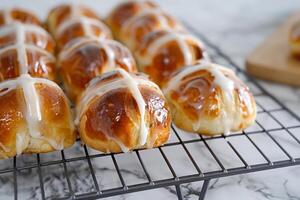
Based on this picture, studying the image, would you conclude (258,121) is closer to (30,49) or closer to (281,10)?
(30,49)

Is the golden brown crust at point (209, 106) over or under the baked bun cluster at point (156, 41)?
under

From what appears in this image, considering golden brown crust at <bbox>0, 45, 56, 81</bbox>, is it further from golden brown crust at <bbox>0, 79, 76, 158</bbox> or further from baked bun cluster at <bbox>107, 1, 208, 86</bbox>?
baked bun cluster at <bbox>107, 1, 208, 86</bbox>

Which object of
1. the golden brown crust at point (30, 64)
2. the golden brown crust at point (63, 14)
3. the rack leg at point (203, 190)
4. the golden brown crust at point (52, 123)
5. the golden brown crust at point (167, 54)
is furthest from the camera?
the golden brown crust at point (63, 14)

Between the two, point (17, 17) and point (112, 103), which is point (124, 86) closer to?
point (112, 103)

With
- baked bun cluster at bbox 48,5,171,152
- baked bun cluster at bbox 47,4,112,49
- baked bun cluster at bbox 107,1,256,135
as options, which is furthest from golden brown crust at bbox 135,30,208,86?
baked bun cluster at bbox 47,4,112,49

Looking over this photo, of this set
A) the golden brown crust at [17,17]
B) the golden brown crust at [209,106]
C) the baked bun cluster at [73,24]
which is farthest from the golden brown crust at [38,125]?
the golden brown crust at [17,17]

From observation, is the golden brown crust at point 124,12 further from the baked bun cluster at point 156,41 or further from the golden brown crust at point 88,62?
the golden brown crust at point 88,62
